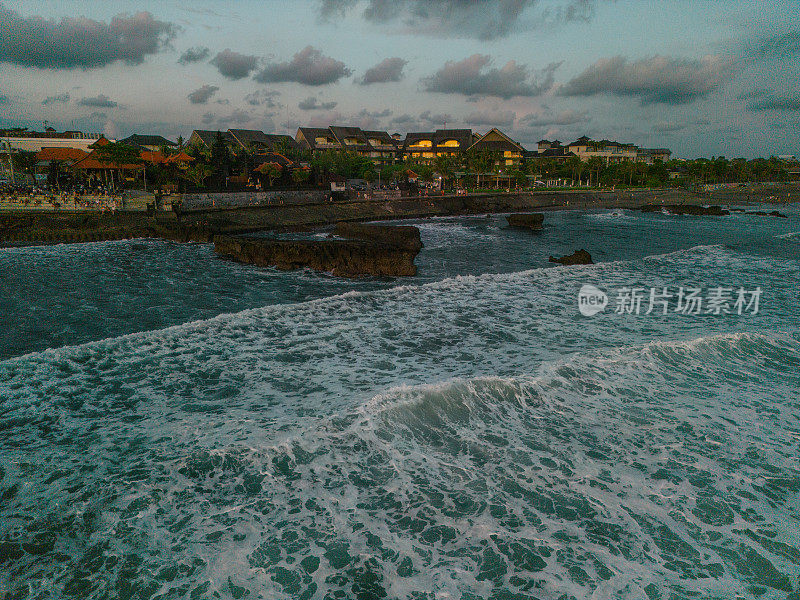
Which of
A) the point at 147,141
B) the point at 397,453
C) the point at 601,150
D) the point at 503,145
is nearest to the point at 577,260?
the point at 397,453

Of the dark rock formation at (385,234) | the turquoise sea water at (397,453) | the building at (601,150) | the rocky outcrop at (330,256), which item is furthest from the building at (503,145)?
the turquoise sea water at (397,453)

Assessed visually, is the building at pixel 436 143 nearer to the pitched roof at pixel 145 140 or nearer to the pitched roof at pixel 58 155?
the pitched roof at pixel 145 140

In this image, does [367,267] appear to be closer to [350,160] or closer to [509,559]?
[509,559]

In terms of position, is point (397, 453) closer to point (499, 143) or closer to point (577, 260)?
point (577, 260)

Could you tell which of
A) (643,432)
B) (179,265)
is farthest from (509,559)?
(179,265)

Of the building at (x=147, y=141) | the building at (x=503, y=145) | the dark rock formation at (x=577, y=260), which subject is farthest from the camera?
the building at (x=503, y=145)
